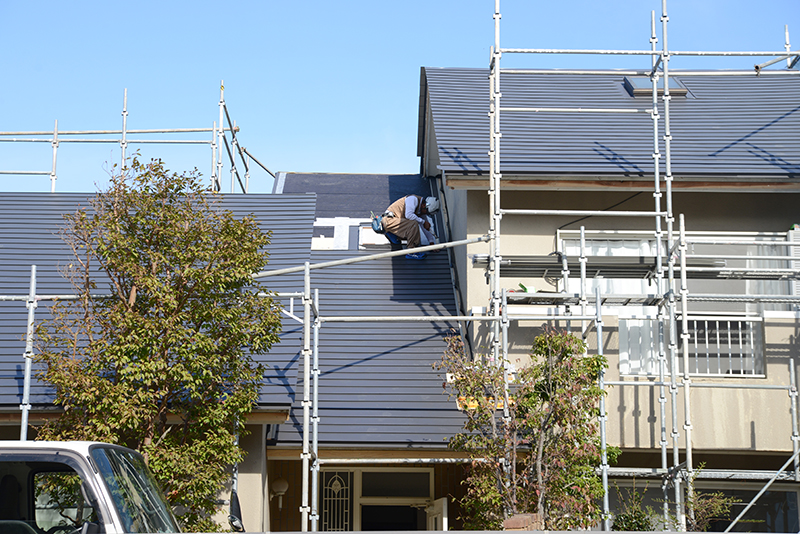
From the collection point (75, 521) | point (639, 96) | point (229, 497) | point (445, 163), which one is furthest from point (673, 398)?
point (75, 521)

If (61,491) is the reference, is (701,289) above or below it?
above

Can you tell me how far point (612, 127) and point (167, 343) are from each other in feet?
27.0

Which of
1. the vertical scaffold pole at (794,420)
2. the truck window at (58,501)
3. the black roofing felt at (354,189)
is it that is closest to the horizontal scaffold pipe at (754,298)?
the vertical scaffold pole at (794,420)

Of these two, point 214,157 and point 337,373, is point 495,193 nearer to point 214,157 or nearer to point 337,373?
point 337,373

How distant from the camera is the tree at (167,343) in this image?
26.1ft

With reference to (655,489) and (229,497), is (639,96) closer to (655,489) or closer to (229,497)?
(655,489)

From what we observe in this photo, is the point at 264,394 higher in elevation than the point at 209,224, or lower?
lower

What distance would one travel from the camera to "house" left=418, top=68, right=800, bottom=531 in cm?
1041

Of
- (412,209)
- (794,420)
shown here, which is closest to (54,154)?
(412,209)

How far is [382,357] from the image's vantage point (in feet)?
37.3

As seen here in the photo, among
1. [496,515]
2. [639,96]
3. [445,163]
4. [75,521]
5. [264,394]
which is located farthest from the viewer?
[639,96]

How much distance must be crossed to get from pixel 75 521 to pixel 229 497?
163 inches

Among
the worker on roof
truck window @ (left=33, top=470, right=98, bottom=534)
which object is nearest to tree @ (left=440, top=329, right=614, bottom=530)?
truck window @ (left=33, top=470, right=98, bottom=534)

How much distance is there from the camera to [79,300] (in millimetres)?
8781
